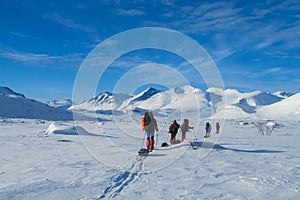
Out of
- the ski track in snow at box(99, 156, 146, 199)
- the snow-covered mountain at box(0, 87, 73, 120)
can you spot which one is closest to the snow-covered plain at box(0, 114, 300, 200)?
the ski track in snow at box(99, 156, 146, 199)

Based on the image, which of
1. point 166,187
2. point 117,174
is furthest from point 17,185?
point 166,187

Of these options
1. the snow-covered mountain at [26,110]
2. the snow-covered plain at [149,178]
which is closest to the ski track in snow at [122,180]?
the snow-covered plain at [149,178]

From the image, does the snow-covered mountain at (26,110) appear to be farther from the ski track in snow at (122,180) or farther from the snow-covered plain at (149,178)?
the ski track in snow at (122,180)

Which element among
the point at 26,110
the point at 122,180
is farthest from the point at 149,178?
the point at 26,110

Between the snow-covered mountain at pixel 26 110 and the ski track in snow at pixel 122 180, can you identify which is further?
the snow-covered mountain at pixel 26 110

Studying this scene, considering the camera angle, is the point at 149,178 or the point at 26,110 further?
the point at 26,110

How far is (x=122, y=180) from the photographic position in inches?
335

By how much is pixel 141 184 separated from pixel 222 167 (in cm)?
404

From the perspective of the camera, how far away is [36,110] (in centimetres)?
14362

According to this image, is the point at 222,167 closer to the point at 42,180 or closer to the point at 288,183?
the point at 288,183

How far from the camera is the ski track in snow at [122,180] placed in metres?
7.13

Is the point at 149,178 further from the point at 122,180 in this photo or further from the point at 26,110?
A: the point at 26,110

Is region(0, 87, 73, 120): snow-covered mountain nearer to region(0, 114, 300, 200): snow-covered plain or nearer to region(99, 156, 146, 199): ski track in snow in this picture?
Answer: region(0, 114, 300, 200): snow-covered plain

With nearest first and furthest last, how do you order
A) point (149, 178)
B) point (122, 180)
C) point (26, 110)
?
point (122, 180), point (149, 178), point (26, 110)
